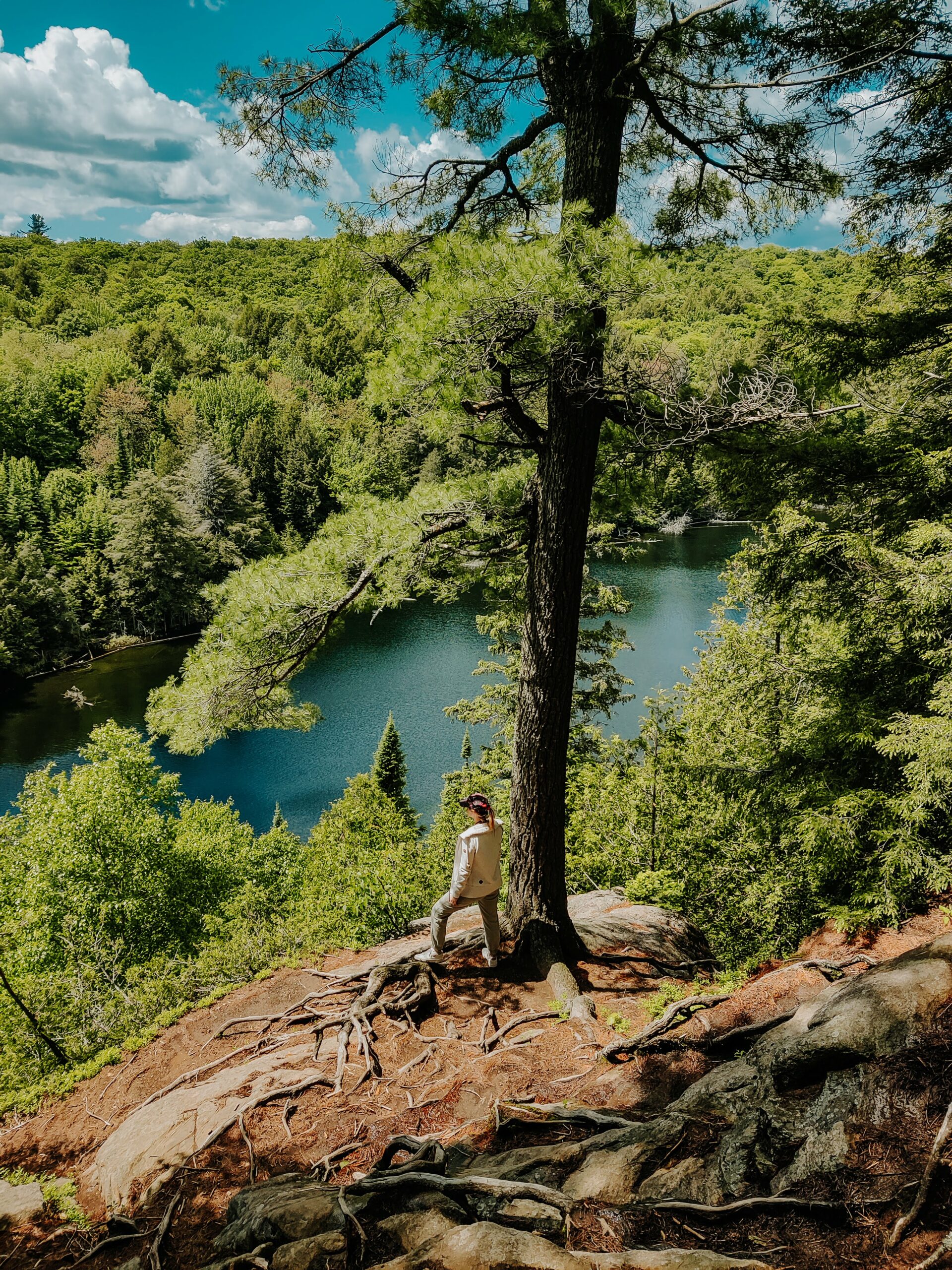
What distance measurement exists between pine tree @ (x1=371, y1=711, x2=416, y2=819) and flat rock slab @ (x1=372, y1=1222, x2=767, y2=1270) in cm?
1950

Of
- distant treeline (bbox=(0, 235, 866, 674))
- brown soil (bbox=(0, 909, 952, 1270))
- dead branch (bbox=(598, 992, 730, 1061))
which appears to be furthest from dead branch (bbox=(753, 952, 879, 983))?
distant treeline (bbox=(0, 235, 866, 674))

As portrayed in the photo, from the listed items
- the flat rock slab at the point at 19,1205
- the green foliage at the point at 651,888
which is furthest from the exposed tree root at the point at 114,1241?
the green foliage at the point at 651,888

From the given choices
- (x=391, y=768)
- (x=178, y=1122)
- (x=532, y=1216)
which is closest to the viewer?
(x=532, y=1216)

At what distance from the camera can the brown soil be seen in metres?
1.81

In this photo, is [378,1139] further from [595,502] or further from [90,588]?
[90,588]

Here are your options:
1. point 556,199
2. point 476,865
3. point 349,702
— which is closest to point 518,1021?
point 476,865

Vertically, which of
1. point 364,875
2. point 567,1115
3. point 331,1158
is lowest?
point 364,875

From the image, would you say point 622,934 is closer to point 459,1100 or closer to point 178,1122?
point 459,1100

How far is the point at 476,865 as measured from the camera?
14.4 feet

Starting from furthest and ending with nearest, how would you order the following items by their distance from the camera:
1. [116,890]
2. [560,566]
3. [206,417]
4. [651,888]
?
1. [206,417]
2. [116,890]
3. [651,888]
4. [560,566]

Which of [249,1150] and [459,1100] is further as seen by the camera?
[459,1100]

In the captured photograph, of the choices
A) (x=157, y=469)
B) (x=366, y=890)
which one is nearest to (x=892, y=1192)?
(x=366, y=890)

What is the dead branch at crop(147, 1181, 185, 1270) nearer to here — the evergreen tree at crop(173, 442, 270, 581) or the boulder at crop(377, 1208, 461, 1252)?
the boulder at crop(377, 1208, 461, 1252)

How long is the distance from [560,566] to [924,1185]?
10.8ft
